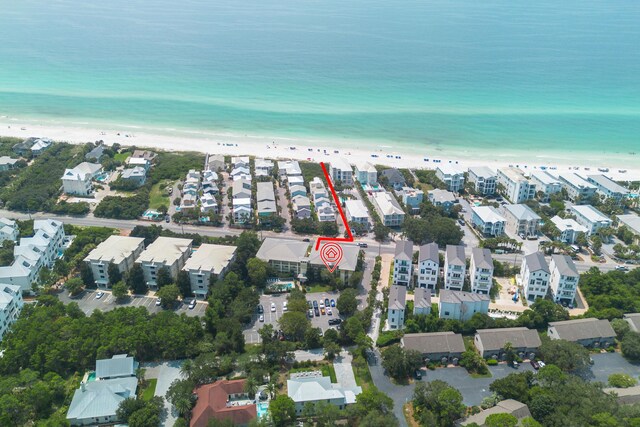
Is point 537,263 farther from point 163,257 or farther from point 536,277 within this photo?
point 163,257

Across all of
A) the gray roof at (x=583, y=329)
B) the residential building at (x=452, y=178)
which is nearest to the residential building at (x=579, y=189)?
the residential building at (x=452, y=178)

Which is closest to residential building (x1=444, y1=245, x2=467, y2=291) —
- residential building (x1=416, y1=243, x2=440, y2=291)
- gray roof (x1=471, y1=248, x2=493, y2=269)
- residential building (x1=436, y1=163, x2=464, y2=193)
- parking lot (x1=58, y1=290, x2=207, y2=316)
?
residential building (x1=416, y1=243, x2=440, y2=291)

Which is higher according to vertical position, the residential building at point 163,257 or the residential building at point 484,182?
the residential building at point 484,182

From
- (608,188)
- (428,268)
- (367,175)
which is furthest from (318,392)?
(608,188)

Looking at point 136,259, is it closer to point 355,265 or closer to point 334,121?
point 355,265

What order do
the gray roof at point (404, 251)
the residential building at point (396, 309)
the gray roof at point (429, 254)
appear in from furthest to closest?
the gray roof at point (404, 251)
the gray roof at point (429, 254)
the residential building at point (396, 309)

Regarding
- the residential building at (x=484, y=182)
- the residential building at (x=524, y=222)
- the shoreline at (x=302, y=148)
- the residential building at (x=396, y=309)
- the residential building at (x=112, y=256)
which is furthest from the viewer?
the shoreline at (x=302, y=148)

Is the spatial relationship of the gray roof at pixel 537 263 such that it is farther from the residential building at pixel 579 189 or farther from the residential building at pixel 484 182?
the residential building at pixel 579 189
